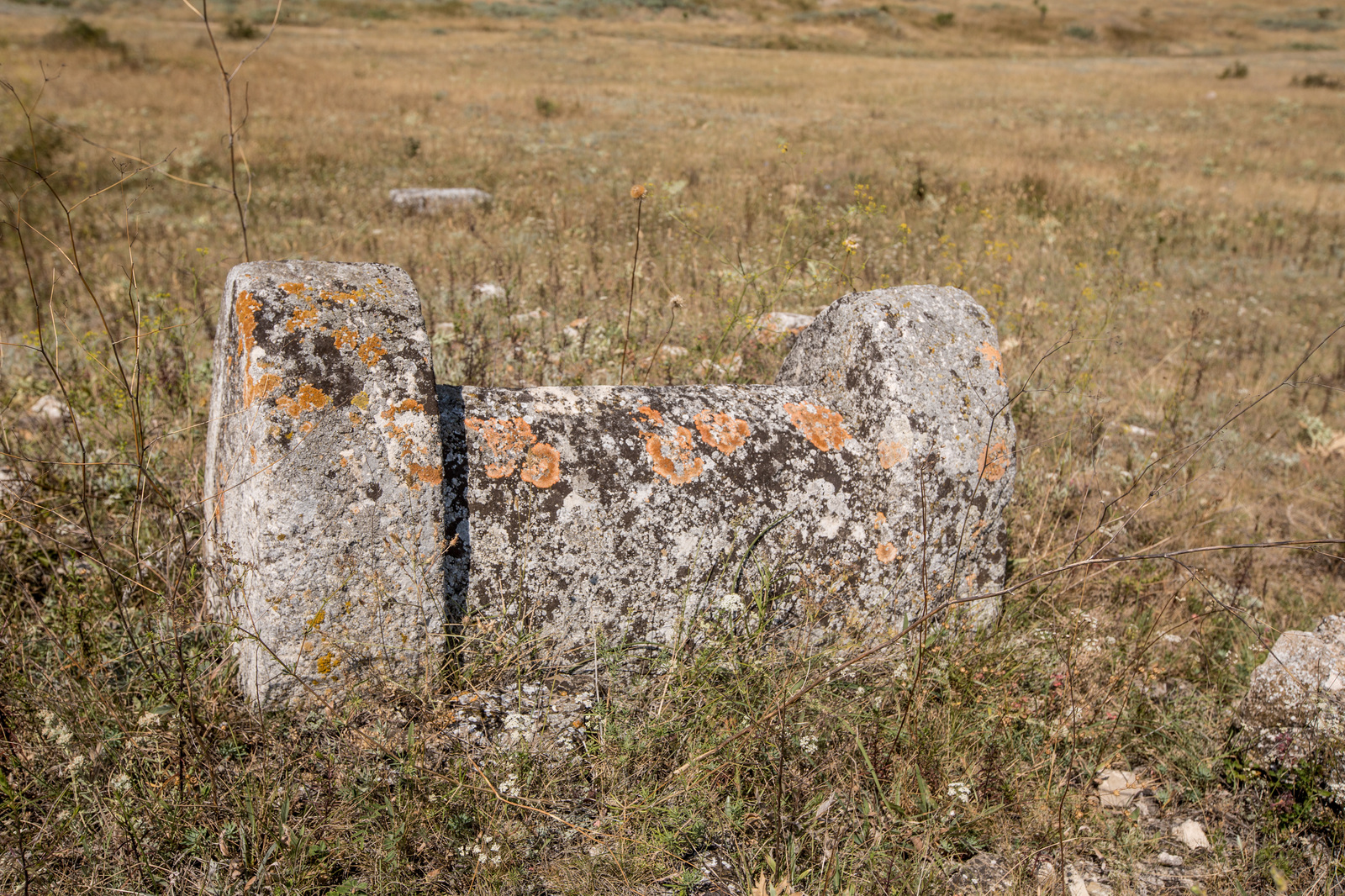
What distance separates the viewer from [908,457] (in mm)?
2457

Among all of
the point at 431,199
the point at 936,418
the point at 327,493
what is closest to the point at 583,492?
the point at 327,493

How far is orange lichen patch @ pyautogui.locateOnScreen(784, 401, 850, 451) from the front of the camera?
249 centimetres

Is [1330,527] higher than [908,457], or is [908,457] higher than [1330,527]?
[908,457]

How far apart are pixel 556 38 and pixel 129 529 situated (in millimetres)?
39327

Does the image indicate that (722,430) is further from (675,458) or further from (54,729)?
(54,729)

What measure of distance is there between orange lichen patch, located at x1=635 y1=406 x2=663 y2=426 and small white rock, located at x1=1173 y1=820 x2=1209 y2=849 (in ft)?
6.51

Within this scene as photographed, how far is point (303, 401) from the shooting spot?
6.29 feet

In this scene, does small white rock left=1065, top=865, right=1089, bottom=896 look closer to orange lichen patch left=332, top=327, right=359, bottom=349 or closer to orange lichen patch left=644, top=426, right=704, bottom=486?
orange lichen patch left=644, top=426, right=704, bottom=486

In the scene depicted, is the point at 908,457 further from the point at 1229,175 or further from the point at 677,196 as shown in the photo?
the point at 1229,175

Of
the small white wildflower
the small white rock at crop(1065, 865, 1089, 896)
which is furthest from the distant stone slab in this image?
the small white rock at crop(1065, 865, 1089, 896)

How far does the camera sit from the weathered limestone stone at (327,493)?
1.90 m

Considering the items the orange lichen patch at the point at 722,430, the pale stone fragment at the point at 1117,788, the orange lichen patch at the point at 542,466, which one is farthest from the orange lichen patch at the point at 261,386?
the pale stone fragment at the point at 1117,788

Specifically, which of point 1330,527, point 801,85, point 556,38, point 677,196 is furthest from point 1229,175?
point 556,38

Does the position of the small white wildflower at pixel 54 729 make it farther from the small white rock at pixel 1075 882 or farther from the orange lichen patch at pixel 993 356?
the orange lichen patch at pixel 993 356
